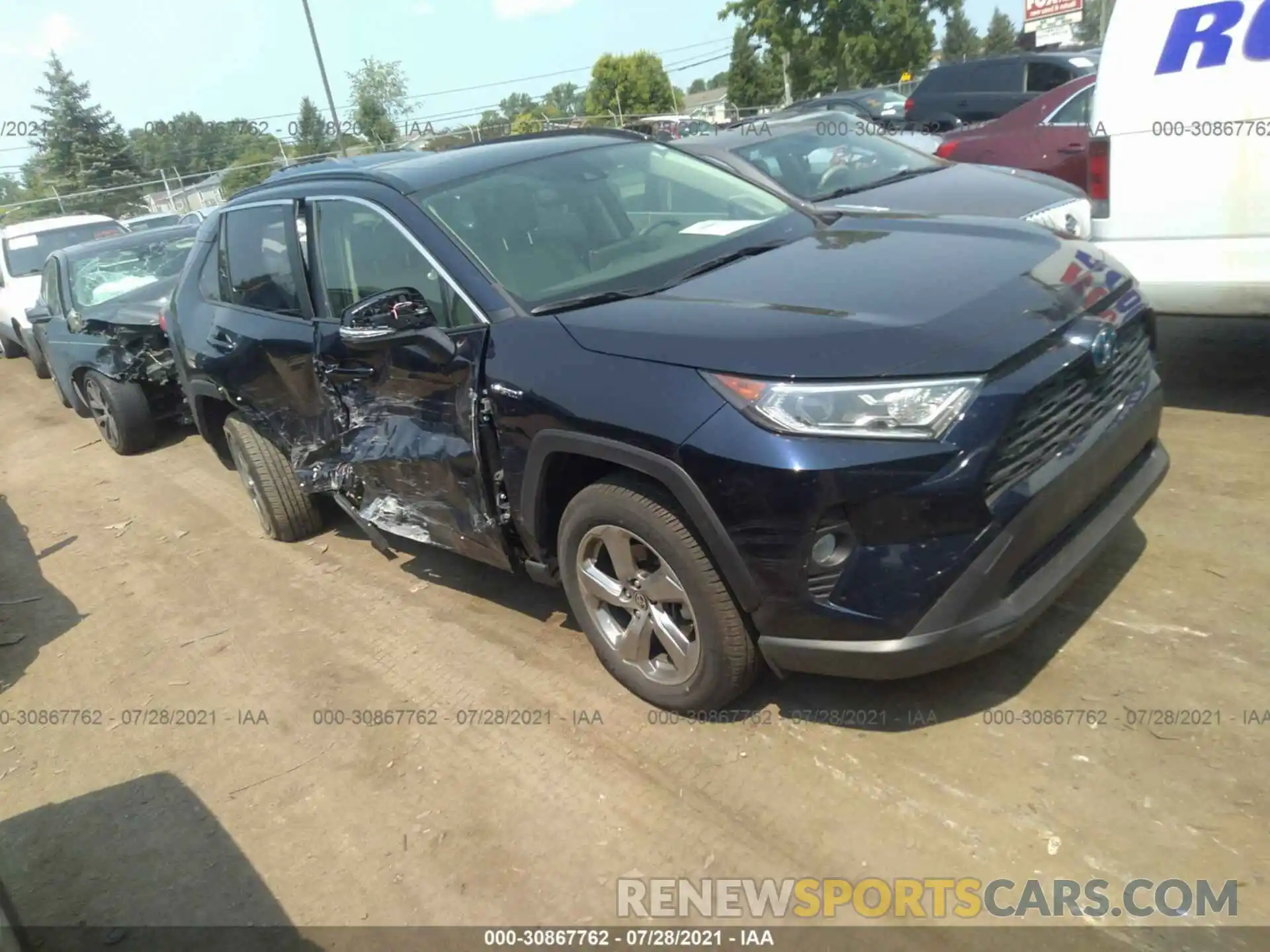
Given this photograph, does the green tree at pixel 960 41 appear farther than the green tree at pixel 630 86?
Yes

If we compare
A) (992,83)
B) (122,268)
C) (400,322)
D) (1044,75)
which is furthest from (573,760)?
(992,83)

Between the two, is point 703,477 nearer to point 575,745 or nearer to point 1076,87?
point 575,745

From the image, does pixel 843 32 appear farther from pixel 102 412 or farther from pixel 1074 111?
pixel 102 412

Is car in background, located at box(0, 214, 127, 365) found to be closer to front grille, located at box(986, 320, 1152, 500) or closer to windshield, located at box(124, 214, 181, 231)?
windshield, located at box(124, 214, 181, 231)

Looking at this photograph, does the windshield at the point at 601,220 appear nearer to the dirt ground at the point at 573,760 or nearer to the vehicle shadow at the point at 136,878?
the dirt ground at the point at 573,760

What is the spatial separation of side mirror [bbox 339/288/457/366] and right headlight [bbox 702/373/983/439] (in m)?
1.38

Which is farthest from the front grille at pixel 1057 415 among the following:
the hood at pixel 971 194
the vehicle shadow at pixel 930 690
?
the hood at pixel 971 194

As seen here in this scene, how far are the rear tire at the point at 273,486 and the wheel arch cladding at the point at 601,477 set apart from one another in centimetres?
238

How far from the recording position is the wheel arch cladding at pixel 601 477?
276cm

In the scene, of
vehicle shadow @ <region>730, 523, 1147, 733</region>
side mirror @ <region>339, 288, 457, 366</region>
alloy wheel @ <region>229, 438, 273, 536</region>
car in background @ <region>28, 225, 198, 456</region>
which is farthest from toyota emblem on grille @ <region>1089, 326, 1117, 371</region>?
car in background @ <region>28, 225, 198, 456</region>

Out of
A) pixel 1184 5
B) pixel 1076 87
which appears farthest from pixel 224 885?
pixel 1076 87

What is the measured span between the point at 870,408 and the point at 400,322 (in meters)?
1.78

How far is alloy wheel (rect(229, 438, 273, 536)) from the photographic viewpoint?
18.1ft

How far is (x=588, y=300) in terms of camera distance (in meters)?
3.30
